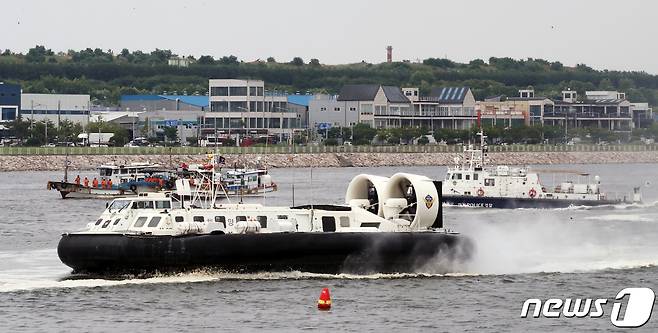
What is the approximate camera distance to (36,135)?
188375 mm

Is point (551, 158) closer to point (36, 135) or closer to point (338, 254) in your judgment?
point (36, 135)

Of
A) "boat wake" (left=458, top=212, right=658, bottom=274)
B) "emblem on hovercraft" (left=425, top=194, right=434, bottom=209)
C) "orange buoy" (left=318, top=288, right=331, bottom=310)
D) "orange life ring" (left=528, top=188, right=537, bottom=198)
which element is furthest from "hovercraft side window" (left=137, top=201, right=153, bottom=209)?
"orange life ring" (left=528, top=188, right=537, bottom=198)

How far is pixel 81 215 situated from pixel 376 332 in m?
45.5

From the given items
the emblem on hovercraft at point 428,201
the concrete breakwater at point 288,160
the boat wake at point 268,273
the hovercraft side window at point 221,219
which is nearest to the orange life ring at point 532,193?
the boat wake at point 268,273

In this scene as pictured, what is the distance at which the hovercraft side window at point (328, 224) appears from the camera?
164ft

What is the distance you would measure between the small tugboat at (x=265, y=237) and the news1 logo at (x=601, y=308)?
5.69 metres

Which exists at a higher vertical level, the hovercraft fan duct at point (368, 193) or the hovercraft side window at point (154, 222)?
the hovercraft fan duct at point (368, 193)

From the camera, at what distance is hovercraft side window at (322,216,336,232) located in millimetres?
49875

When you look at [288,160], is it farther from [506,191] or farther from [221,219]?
[221,219]

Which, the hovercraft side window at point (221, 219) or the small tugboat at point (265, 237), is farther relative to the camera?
the hovercraft side window at point (221, 219)

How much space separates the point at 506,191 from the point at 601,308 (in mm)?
46372

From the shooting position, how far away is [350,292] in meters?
46.9

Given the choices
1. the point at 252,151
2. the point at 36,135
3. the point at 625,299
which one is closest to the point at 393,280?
the point at 625,299

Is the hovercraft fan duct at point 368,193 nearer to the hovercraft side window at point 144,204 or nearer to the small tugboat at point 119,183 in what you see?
the hovercraft side window at point 144,204
